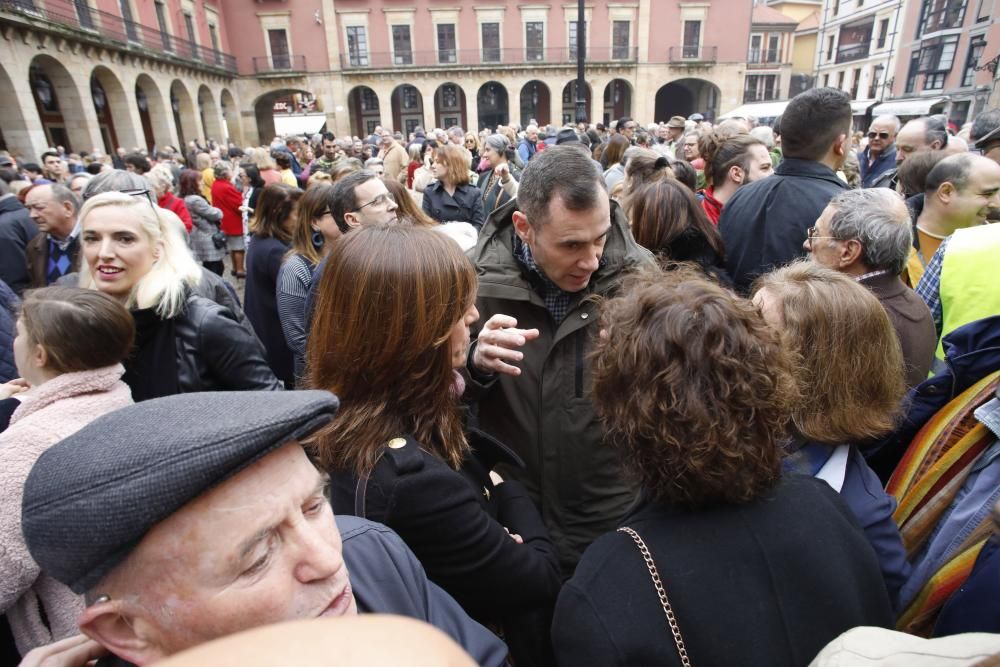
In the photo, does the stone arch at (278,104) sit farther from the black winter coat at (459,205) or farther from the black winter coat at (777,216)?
the black winter coat at (777,216)

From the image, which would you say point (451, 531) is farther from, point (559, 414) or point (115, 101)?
point (115, 101)

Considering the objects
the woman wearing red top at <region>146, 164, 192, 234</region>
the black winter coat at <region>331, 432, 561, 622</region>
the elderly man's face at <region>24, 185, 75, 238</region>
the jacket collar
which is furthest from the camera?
the woman wearing red top at <region>146, 164, 192, 234</region>

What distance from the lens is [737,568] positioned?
41.6 inches

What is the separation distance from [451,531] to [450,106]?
4230cm

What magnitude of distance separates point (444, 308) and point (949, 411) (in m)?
1.46

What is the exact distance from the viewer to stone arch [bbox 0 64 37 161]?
15.2 meters

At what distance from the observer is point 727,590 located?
1040 mm

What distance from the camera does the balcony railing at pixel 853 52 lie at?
1482 inches

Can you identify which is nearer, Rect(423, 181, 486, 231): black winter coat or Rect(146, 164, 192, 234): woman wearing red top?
Rect(423, 181, 486, 231): black winter coat

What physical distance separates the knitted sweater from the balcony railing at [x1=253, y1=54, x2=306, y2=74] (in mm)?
36942

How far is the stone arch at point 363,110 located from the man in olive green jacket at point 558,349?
1563 inches

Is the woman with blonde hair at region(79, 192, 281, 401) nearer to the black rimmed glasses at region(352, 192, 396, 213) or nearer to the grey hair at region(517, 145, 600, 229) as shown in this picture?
the black rimmed glasses at region(352, 192, 396, 213)

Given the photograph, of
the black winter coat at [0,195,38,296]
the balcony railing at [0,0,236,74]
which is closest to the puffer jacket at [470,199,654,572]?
the black winter coat at [0,195,38,296]

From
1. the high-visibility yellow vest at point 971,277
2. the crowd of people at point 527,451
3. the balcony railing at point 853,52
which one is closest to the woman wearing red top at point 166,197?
the crowd of people at point 527,451
